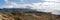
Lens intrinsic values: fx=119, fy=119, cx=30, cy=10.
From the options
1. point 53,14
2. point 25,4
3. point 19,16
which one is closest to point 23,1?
point 25,4

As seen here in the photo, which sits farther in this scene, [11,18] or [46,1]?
[46,1]

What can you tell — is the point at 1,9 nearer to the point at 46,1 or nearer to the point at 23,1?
the point at 23,1

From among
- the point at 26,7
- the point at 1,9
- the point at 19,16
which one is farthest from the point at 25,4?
the point at 1,9

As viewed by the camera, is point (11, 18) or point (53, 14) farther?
point (53, 14)

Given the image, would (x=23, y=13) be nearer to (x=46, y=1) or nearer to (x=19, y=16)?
(x=19, y=16)

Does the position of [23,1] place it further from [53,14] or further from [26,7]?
[53,14]

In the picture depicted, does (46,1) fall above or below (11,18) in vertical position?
above

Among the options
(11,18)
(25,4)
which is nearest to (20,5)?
(25,4)

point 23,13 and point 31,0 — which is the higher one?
point 31,0
